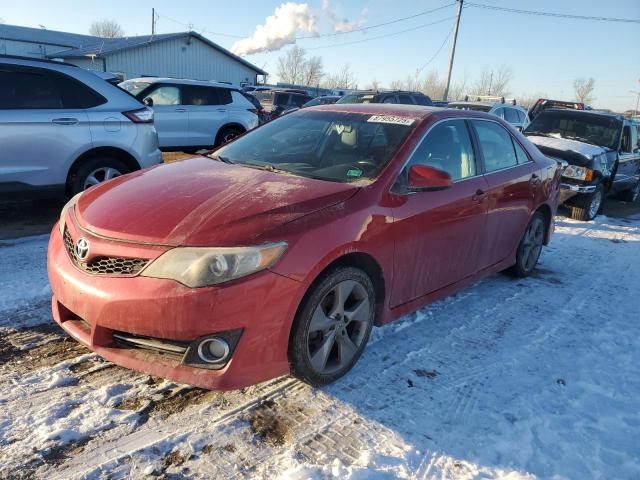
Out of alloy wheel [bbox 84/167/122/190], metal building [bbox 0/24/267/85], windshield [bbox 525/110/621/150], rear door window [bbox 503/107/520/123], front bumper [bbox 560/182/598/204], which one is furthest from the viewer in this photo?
metal building [bbox 0/24/267/85]

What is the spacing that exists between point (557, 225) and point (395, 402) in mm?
6185

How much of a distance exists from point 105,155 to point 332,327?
4366mm

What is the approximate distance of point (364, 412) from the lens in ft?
9.05

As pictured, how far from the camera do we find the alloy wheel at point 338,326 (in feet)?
9.20

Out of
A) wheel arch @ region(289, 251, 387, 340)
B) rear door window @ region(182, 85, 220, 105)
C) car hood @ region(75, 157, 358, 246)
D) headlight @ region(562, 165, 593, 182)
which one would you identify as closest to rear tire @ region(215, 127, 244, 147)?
rear door window @ region(182, 85, 220, 105)

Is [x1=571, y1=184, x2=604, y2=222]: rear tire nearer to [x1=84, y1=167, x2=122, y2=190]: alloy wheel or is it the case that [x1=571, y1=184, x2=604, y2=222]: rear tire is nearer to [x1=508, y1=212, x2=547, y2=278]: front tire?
[x1=508, y1=212, x2=547, y2=278]: front tire

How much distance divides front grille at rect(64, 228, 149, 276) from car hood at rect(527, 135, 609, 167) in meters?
7.96

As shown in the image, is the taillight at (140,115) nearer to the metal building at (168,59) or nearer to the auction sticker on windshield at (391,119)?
the auction sticker on windshield at (391,119)

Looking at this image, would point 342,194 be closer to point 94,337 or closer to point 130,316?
point 130,316

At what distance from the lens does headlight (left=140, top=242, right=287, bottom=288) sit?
236cm

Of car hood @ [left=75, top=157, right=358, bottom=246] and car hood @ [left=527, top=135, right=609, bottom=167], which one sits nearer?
car hood @ [left=75, top=157, right=358, bottom=246]

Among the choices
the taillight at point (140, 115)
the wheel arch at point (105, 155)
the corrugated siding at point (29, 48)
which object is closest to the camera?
the wheel arch at point (105, 155)

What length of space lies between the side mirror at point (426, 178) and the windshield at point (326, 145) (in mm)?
200

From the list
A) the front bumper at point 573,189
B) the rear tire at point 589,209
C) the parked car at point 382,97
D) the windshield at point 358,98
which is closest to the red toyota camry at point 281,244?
the front bumper at point 573,189
